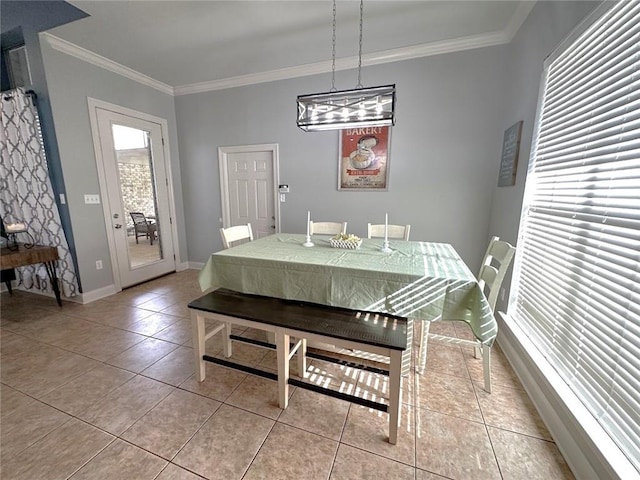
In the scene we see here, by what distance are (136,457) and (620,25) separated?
125 inches

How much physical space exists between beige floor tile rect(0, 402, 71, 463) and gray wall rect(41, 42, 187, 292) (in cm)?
185

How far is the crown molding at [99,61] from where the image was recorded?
262 centimetres

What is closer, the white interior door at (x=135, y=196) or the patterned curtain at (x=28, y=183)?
the patterned curtain at (x=28, y=183)

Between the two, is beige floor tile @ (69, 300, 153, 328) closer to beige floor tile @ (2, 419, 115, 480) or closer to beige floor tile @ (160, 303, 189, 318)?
beige floor tile @ (160, 303, 189, 318)

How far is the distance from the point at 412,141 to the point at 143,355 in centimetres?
341

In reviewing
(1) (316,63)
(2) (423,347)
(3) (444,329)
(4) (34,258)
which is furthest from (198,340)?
(1) (316,63)

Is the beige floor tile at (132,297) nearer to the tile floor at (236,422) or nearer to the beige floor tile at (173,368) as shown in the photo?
the tile floor at (236,422)

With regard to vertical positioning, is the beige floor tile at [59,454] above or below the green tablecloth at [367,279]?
below

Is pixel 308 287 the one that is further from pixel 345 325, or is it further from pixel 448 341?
pixel 448 341

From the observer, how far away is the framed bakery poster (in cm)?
309

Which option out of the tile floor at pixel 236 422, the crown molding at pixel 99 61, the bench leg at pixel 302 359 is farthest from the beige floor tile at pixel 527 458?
the crown molding at pixel 99 61

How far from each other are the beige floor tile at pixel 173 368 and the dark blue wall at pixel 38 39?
1.96 metres

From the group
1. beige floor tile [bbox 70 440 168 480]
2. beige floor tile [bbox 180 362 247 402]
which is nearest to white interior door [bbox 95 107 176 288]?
beige floor tile [bbox 180 362 247 402]

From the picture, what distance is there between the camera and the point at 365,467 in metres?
1.23
